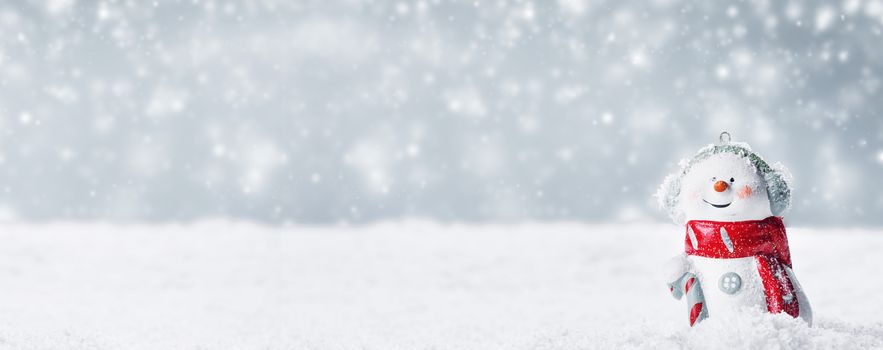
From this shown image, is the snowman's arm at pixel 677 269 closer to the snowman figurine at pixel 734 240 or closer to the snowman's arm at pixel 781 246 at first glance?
the snowman figurine at pixel 734 240

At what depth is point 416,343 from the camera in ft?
10.8

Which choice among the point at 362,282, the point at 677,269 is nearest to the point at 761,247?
the point at 677,269

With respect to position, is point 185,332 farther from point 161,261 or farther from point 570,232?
point 570,232

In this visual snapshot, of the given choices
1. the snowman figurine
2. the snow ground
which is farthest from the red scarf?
the snow ground

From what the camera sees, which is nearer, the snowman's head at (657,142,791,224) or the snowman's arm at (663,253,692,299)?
the snowman's head at (657,142,791,224)

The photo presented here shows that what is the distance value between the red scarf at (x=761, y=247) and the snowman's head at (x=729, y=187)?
0.04 metres

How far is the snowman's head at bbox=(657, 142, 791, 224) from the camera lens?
276 centimetres

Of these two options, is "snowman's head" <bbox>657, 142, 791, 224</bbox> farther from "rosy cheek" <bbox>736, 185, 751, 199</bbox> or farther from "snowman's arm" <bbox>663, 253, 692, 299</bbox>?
"snowman's arm" <bbox>663, 253, 692, 299</bbox>

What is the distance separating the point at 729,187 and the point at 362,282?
3358 mm

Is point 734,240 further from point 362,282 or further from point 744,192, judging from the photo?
point 362,282

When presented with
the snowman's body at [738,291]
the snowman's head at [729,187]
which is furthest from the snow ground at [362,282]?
the snowman's head at [729,187]

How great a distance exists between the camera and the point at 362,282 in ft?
18.5

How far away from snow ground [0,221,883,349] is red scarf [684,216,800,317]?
1.47 feet

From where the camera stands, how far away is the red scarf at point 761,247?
2.68 meters
